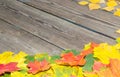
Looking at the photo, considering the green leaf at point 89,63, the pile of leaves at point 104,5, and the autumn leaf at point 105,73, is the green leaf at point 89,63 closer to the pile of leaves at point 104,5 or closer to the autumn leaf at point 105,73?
the autumn leaf at point 105,73

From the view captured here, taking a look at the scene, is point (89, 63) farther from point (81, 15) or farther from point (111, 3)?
point (111, 3)

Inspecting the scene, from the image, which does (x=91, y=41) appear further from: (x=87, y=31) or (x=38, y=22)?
(x=38, y=22)

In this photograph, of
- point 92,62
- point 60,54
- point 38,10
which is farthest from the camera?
point 38,10

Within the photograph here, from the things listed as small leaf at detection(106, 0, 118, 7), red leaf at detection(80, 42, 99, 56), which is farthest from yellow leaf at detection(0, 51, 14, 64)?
small leaf at detection(106, 0, 118, 7)

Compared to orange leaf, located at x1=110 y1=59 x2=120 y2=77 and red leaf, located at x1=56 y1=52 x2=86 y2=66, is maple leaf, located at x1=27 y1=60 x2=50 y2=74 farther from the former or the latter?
orange leaf, located at x1=110 y1=59 x2=120 y2=77

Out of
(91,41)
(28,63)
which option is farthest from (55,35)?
(28,63)

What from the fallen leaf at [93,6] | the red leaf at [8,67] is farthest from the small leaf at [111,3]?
the red leaf at [8,67]

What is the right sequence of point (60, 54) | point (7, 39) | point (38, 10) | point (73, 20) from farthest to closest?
point (38, 10), point (73, 20), point (7, 39), point (60, 54)
